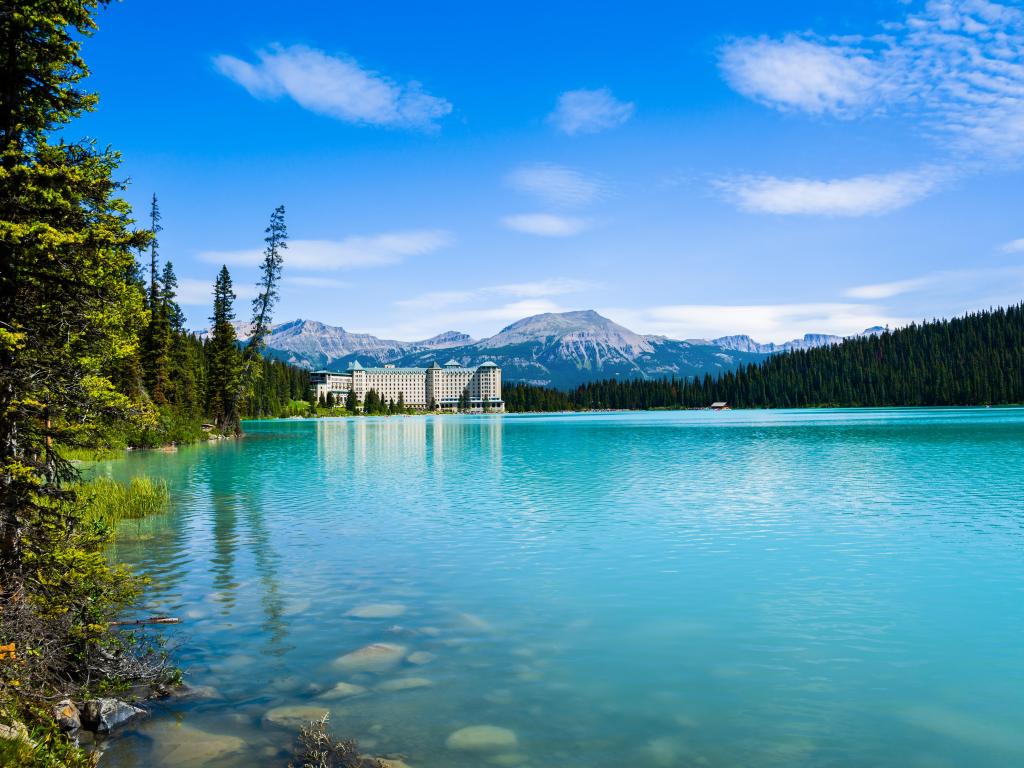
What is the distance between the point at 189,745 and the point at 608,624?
849 cm

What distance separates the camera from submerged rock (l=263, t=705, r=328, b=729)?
1041cm

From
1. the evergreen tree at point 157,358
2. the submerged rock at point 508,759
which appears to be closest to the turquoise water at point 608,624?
the submerged rock at point 508,759

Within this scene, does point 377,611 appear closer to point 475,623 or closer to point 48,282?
point 475,623

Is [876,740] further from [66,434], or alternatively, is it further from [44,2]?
[44,2]

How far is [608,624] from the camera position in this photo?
15.4 meters

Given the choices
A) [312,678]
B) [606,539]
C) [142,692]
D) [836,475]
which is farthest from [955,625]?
[836,475]

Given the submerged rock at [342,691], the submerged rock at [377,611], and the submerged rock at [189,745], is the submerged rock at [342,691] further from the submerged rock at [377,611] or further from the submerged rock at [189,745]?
the submerged rock at [377,611]

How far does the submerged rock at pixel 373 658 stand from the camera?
12.7m

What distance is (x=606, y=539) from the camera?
957 inches

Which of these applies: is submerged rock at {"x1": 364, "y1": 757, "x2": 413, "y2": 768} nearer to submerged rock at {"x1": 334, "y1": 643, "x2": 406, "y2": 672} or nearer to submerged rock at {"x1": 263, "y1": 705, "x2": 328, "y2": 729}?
submerged rock at {"x1": 263, "y1": 705, "x2": 328, "y2": 729}

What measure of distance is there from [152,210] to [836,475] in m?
87.5

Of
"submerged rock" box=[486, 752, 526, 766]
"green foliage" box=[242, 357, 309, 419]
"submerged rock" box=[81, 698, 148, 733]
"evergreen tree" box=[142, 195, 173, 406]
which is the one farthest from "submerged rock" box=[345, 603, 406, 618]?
"green foliage" box=[242, 357, 309, 419]

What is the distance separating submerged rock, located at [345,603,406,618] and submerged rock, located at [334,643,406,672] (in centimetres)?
199

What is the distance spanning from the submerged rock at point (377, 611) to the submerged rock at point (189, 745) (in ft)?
18.6
